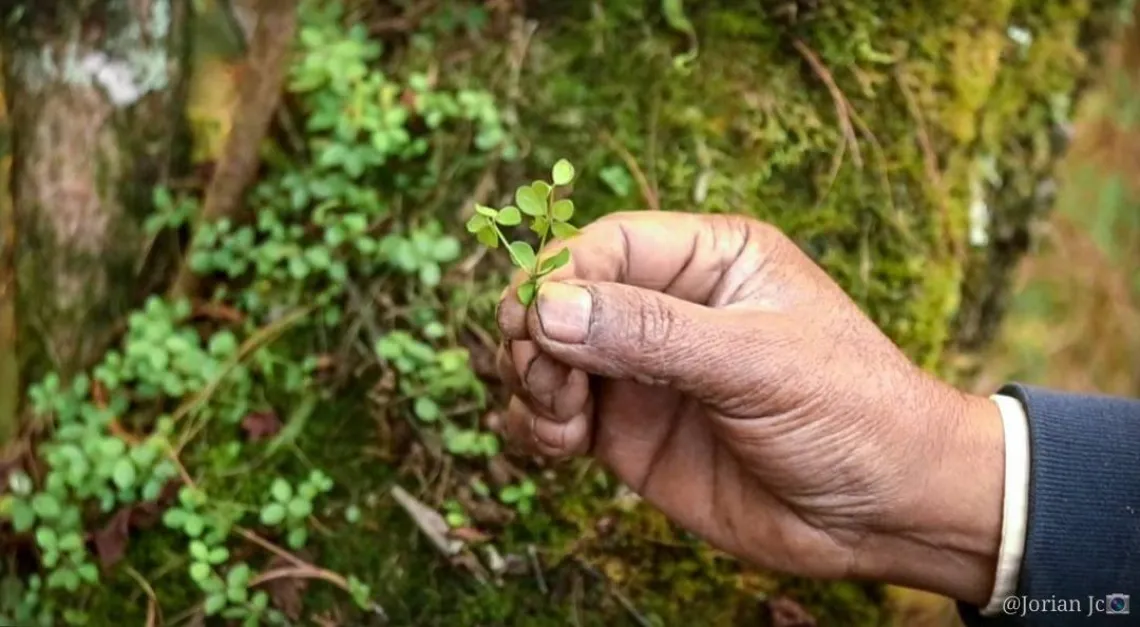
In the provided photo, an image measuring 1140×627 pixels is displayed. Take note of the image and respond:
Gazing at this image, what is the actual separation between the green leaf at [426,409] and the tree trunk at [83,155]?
55 centimetres

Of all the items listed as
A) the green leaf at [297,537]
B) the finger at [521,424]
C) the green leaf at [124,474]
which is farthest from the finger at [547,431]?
the green leaf at [124,474]

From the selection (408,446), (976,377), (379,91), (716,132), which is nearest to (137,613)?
(408,446)

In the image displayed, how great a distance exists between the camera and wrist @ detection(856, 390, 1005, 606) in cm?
129

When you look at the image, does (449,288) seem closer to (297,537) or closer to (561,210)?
(297,537)

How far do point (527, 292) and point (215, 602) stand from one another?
28.7 inches

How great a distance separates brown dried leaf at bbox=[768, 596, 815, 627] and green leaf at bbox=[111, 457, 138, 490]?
0.95m

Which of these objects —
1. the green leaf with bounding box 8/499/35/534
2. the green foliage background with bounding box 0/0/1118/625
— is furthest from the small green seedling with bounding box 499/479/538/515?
the green leaf with bounding box 8/499/35/534

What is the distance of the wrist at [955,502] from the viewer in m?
1.29

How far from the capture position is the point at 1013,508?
1.29 meters

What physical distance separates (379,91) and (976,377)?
1274 mm

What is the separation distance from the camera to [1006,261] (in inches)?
78.0

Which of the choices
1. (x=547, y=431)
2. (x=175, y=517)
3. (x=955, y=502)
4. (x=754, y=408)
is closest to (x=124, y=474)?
(x=175, y=517)

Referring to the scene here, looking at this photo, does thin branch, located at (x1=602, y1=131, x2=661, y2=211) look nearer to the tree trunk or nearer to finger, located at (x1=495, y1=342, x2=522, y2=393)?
finger, located at (x1=495, y1=342, x2=522, y2=393)

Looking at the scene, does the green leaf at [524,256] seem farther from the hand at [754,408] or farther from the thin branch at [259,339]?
the thin branch at [259,339]
